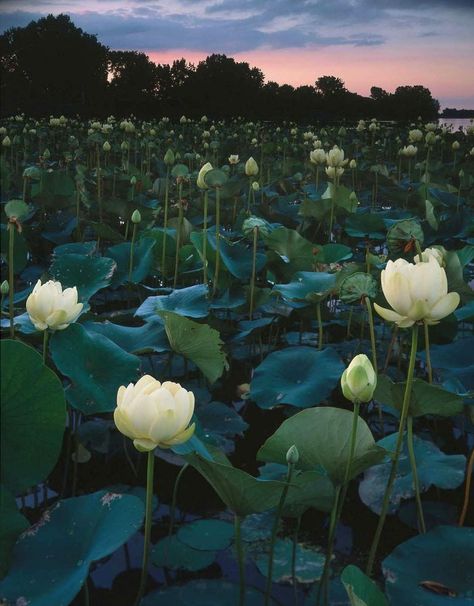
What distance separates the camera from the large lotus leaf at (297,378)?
1.25m

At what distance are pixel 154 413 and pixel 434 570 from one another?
17.1 inches

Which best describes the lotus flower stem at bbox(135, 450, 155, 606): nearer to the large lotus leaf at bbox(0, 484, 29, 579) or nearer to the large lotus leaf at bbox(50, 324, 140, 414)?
the large lotus leaf at bbox(0, 484, 29, 579)

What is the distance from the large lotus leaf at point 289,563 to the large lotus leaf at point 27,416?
40 cm

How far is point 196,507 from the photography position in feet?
4.14

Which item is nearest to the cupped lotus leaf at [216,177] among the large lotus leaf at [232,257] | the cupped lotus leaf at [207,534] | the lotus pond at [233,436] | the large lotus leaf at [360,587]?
the lotus pond at [233,436]

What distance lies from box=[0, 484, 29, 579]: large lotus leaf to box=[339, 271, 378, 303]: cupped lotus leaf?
675 millimetres

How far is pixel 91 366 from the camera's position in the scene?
3.86 feet

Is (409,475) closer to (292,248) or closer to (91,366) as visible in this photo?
(91,366)

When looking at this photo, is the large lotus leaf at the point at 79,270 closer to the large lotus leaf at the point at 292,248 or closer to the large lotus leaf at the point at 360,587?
the large lotus leaf at the point at 292,248

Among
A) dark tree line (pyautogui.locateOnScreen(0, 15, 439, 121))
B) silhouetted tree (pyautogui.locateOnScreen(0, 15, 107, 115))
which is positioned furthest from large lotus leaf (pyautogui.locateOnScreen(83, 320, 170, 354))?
silhouetted tree (pyautogui.locateOnScreen(0, 15, 107, 115))

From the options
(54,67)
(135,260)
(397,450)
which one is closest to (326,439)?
(397,450)

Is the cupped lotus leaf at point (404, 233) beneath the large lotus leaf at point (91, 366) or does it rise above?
above

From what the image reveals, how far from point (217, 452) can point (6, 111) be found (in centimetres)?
1290

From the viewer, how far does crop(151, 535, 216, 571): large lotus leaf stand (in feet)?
3.51
